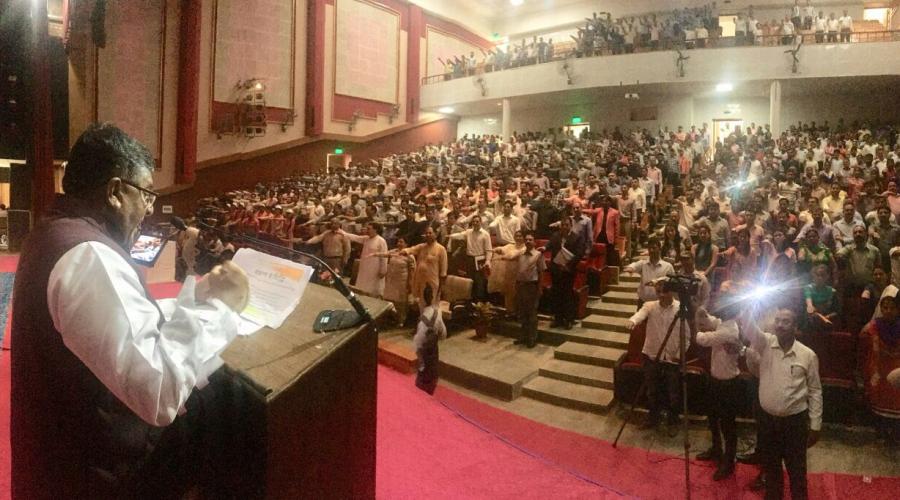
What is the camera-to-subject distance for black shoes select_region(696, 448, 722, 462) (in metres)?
4.38

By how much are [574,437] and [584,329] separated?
8.20 feet

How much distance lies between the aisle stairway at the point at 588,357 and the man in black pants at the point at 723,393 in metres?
1.19

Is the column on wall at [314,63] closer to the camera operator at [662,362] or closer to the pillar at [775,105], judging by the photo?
the pillar at [775,105]

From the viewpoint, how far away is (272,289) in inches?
56.5

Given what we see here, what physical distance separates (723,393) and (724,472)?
0.58m

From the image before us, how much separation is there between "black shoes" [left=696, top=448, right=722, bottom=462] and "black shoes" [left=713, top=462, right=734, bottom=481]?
0.73 ft

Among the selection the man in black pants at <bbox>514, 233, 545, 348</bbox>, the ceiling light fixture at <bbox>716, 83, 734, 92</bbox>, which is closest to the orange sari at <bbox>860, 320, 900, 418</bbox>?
the man in black pants at <bbox>514, 233, 545, 348</bbox>

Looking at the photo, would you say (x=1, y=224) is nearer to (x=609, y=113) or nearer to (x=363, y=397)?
(x=363, y=397)

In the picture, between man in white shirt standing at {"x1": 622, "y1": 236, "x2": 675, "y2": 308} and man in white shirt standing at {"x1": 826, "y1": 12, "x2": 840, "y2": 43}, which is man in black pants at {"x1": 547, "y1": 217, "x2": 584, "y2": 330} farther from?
man in white shirt standing at {"x1": 826, "y1": 12, "x2": 840, "y2": 43}

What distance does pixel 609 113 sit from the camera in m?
19.8

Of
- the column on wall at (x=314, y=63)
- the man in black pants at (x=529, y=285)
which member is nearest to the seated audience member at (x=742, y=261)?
the man in black pants at (x=529, y=285)

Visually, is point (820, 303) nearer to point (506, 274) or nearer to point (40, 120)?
point (506, 274)

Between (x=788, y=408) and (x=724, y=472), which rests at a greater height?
(x=788, y=408)

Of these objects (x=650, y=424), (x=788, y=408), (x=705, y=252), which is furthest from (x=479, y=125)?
(x=788, y=408)
